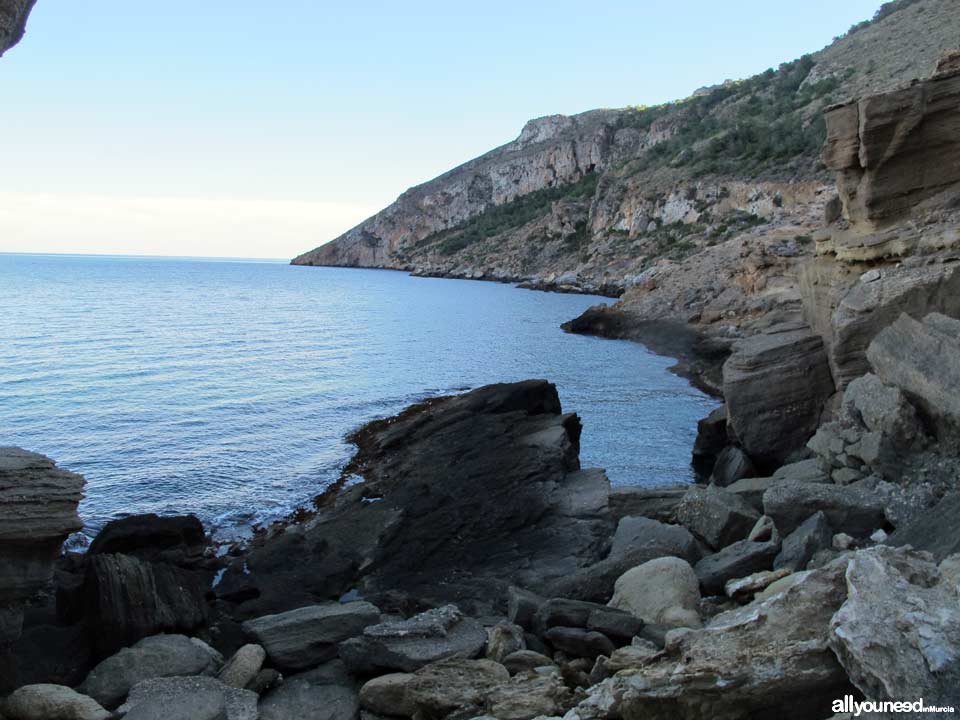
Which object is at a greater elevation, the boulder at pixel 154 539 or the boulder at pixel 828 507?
the boulder at pixel 828 507

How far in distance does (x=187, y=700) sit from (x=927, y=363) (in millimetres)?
9594

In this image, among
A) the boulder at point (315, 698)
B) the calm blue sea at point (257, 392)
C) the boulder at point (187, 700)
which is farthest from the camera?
the calm blue sea at point (257, 392)

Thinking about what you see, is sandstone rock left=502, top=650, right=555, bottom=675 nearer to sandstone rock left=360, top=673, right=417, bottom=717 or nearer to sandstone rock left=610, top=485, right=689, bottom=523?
sandstone rock left=360, top=673, right=417, bottom=717

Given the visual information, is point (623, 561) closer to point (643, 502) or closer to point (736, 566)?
point (736, 566)

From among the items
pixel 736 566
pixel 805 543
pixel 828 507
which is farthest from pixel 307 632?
pixel 828 507

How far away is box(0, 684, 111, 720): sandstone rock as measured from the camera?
6.43m

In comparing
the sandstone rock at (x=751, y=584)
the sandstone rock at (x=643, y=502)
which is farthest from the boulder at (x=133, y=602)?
the sandstone rock at (x=643, y=502)

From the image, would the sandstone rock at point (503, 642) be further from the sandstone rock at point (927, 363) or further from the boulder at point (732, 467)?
the boulder at point (732, 467)

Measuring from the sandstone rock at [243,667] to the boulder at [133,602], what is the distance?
130cm

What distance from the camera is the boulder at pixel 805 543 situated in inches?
319

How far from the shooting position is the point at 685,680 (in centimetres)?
471

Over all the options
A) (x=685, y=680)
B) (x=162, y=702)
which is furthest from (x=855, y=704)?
(x=162, y=702)

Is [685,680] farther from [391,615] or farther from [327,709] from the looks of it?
[391,615]

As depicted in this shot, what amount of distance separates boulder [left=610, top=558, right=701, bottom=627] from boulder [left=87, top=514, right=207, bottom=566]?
709cm
